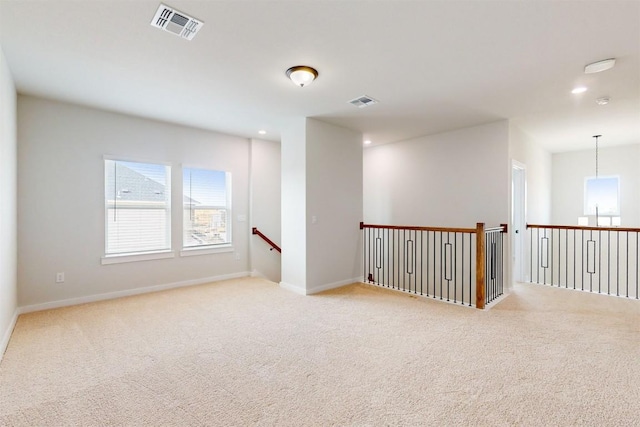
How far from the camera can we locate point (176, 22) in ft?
7.27

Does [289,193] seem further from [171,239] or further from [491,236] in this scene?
[491,236]

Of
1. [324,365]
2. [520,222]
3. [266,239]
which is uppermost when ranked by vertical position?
[520,222]

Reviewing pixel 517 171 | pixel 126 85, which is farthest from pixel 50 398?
pixel 517 171

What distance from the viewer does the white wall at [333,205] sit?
4.59 m

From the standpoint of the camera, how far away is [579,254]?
21.0 feet

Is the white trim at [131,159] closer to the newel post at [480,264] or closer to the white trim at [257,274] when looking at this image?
the white trim at [257,274]

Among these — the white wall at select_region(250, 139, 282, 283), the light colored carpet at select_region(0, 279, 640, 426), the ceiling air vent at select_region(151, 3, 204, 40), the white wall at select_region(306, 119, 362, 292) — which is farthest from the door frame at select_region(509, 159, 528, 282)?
the ceiling air vent at select_region(151, 3, 204, 40)

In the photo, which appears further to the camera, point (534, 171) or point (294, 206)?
point (534, 171)

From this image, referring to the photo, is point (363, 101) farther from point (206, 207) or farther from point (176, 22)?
point (206, 207)

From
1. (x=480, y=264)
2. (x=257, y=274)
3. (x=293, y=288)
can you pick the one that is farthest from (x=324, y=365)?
(x=257, y=274)

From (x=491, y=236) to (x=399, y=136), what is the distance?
93.0 inches

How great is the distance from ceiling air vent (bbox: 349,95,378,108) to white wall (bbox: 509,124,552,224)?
2375mm

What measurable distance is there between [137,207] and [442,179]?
16.2 feet

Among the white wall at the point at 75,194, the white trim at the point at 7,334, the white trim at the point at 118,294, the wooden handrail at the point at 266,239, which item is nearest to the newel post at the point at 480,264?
the wooden handrail at the point at 266,239
